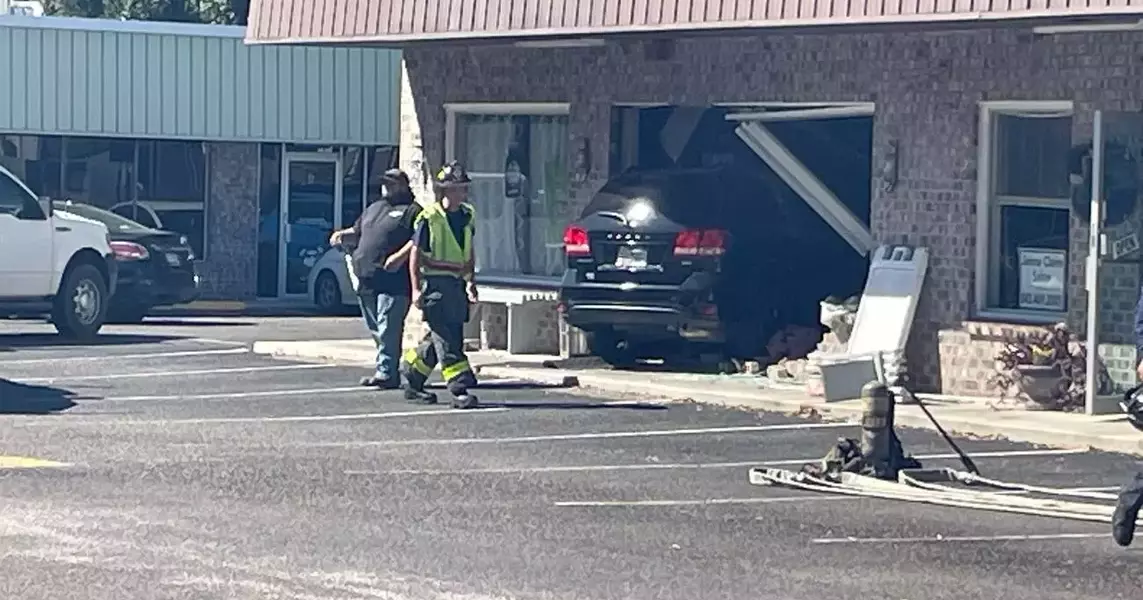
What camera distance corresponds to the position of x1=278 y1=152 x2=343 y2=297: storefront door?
113ft

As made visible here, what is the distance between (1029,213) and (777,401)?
2.43 meters

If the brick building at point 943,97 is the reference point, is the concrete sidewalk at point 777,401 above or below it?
below

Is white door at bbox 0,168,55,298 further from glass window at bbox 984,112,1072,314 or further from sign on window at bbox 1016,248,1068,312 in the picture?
sign on window at bbox 1016,248,1068,312

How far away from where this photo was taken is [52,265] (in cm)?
2423

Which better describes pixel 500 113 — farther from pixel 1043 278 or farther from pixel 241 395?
pixel 1043 278

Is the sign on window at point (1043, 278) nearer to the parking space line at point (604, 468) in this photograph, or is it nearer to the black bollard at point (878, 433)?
the parking space line at point (604, 468)

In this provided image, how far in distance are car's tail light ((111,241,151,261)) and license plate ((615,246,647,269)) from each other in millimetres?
9355

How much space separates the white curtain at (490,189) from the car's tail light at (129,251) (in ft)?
19.3

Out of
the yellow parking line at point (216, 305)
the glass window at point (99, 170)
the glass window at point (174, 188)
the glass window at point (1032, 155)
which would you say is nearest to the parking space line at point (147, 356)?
the glass window at point (1032, 155)

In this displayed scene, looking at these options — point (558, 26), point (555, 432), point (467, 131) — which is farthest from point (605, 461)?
point (467, 131)

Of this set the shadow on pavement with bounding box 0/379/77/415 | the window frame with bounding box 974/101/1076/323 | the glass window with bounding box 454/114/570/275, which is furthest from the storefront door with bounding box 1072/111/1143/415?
the shadow on pavement with bounding box 0/379/77/415

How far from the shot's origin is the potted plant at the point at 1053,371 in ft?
56.9

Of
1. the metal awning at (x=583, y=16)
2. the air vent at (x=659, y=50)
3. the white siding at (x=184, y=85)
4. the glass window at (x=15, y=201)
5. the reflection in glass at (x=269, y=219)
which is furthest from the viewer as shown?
the reflection in glass at (x=269, y=219)

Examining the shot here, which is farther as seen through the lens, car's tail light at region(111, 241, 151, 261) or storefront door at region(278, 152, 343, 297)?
storefront door at region(278, 152, 343, 297)
